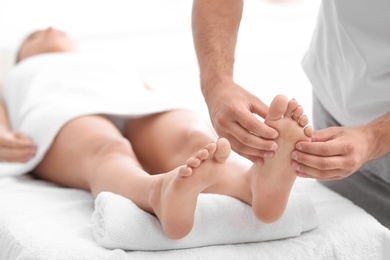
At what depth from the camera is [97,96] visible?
209 centimetres

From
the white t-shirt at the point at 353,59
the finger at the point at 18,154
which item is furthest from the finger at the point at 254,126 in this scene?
the finger at the point at 18,154

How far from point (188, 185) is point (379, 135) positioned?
1.40ft

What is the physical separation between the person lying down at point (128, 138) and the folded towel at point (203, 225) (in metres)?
0.03

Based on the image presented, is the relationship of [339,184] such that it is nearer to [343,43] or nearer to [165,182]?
[343,43]

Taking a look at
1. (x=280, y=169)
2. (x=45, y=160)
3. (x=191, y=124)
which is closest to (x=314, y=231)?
(x=280, y=169)

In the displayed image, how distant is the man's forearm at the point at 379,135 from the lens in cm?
151

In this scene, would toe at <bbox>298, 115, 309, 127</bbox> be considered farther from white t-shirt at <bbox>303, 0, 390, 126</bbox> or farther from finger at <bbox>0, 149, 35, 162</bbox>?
finger at <bbox>0, 149, 35, 162</bbox>

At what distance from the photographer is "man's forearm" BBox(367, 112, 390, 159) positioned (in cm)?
151

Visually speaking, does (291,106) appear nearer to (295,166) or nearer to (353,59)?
(295,166)

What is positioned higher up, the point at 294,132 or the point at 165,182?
the point at 294,132

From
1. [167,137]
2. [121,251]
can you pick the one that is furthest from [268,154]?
[167,137]

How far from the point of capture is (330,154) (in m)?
1.40

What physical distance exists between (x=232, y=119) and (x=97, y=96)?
69 cm

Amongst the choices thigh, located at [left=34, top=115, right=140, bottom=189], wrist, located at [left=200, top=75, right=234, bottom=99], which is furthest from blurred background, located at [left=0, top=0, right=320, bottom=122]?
wrist, located at [left=200, top=75, right=234, bottom=99]
